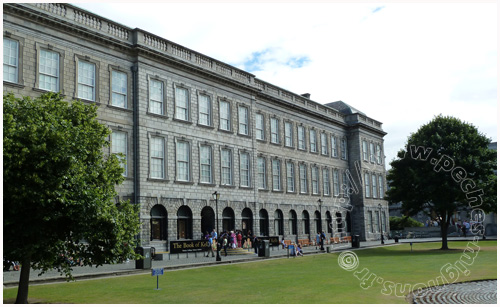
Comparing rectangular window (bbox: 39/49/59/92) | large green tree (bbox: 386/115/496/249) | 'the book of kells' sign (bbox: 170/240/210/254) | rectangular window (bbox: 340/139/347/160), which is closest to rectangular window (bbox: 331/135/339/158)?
rectangular window (bbox: 340/139/347/160)

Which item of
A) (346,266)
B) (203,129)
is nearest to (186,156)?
(203,129)

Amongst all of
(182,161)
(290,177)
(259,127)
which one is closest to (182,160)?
(182,161)

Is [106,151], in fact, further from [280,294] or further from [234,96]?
[280,294]

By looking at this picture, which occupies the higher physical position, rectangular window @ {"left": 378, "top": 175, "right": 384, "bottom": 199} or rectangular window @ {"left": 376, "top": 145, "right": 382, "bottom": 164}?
rectangular window @ {"left": 376, "top": 145, "right": 382, "bottom": 164}

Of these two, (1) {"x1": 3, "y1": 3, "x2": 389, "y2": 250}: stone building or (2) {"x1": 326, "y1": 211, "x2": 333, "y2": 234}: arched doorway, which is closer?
(1) {"x1": 3, "y1": 3, "x2": 389, "y2": 250}: stone building

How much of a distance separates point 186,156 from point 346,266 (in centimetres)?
1708

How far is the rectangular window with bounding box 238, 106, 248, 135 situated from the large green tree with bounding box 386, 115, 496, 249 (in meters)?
13.3

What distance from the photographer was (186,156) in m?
38.5

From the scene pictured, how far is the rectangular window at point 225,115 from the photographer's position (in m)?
42.2

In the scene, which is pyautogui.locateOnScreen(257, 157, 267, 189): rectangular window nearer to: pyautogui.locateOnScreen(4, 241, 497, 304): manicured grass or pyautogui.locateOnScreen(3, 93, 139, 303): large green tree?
pyautogui.locateOnScreen(4, 241, 497, 304): manicured grass

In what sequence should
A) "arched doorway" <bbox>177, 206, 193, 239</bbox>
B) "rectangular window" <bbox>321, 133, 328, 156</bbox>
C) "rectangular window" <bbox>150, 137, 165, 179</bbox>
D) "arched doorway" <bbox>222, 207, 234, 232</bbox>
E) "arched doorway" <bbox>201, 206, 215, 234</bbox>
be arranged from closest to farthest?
"rectangular window" <bbox>150, 137, 165, 179</bbox>
"arched doorway" <bbox>177, 206, 193, 239</bbox>
"arched doorway" <bbox>201, 206, 215, 234</bbox>
"arched doorway" <bbox>222, 207, 234, 232</bbox>
"rectangular window" <bbox>321, 133, 328, 156</bbox>

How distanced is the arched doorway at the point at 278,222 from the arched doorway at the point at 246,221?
14.9 ft

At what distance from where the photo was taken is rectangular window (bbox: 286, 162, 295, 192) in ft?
166

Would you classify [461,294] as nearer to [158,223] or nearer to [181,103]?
[158,223]
